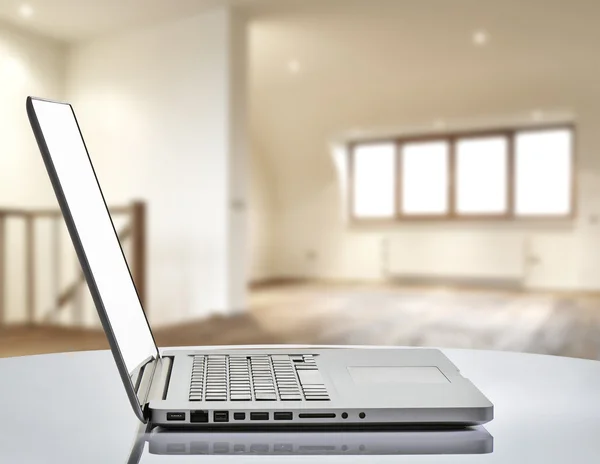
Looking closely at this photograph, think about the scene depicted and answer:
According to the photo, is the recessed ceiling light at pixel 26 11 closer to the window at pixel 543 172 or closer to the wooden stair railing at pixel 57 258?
the wooden stair railing at pixel 57 258

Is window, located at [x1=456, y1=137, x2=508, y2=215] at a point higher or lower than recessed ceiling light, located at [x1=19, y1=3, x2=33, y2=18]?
lower

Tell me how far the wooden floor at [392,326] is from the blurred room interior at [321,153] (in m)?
0.03

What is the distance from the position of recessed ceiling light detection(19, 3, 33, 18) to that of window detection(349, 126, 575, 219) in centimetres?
408

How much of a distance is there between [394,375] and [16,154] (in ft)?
14.1

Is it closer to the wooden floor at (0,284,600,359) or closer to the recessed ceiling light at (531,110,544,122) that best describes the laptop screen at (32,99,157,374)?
the wooden floor at (0,284,600,359)

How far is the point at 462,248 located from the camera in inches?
250

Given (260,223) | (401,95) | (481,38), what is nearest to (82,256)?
(481,38)

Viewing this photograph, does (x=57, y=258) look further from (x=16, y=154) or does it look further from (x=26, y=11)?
(x=26, y=11)

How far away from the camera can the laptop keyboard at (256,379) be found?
0.39 m

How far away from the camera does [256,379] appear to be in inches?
17.2

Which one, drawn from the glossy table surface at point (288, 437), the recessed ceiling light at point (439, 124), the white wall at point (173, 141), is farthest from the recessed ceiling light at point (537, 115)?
the glossy table surface at point (288, 437)

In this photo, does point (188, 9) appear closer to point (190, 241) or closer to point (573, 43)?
point (190, 241)

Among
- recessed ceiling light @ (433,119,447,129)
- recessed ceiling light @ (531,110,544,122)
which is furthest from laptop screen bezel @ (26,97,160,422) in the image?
recessed ceiling light @ (433,119,447,129)

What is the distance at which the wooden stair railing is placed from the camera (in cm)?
346
